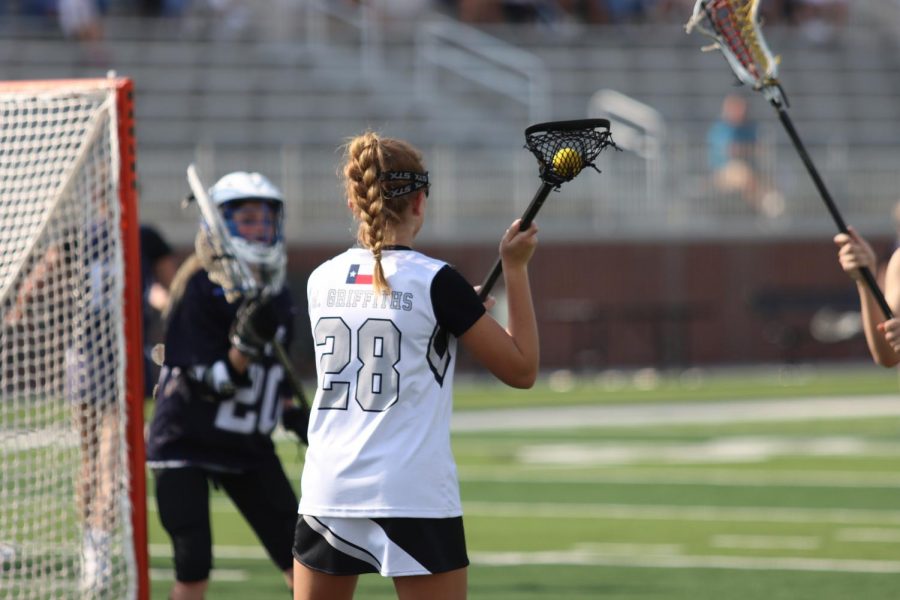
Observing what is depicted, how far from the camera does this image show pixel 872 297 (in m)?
5.66

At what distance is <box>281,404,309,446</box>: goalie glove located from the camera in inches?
253

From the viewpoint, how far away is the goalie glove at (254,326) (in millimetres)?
5895

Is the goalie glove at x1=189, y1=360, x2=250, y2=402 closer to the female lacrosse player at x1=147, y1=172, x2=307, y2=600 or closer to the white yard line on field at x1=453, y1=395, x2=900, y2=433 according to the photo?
the female lacrosse player at x1=147, y1=172, x2=307, y2=600

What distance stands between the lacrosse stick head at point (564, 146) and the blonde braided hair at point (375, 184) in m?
0.33

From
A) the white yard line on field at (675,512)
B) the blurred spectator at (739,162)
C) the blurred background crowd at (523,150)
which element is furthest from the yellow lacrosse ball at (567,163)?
the blurred spectator at (739,162)

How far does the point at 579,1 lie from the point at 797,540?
20.2 m

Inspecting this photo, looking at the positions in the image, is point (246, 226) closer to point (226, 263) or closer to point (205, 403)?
point (226, 263)

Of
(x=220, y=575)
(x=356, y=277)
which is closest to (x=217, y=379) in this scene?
(x=356, y=277)

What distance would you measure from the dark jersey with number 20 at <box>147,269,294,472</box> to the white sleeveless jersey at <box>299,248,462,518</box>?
1585 millimetres

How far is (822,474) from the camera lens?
1216 cm

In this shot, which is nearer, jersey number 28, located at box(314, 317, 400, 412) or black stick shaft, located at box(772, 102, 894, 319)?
jersey number 28, located at box(314, 317, 400, 412)

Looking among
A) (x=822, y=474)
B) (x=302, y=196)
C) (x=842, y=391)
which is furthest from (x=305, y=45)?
(x=822, y=474)

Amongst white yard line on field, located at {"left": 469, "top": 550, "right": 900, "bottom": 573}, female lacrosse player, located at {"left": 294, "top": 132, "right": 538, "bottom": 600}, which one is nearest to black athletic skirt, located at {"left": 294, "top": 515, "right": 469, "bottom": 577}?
female lacrosse player, located at {"left": 294, "top": 132, "right": 538, "bottom": 600}

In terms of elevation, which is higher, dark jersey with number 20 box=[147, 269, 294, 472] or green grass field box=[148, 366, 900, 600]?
dark jersey with number 20 box=[147, 269, 294, 472]
